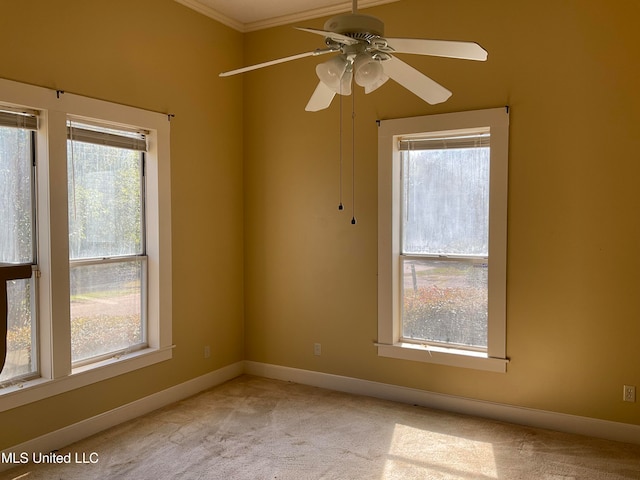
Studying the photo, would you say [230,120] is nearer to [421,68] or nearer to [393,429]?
[421,68]

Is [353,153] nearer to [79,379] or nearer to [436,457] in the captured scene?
[436,457]

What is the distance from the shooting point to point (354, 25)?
1928 mm

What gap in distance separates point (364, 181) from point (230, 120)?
1356mm

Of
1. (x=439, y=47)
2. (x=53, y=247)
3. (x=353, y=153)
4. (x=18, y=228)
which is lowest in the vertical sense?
(x=53, y=247)

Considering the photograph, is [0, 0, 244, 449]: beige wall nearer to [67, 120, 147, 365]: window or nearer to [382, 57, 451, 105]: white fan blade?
[67, 120, 147, 365]: window

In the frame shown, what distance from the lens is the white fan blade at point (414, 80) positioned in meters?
2.21

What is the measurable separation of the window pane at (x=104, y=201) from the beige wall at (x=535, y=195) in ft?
4.55

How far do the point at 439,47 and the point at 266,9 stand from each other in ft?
8.57

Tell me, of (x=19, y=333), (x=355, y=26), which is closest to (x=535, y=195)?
(x=355, y=26)

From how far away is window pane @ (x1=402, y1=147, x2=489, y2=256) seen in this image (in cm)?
374

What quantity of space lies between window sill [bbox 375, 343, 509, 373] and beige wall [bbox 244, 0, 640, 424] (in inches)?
2.6

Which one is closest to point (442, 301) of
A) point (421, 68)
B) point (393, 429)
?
point (393, 429)

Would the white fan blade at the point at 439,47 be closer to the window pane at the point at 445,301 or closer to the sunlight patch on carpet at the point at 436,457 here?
the window pane at the point at 445,301

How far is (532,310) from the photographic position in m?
3.53
